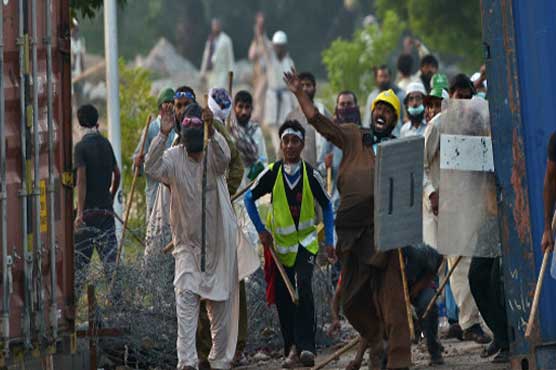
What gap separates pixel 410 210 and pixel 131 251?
2.91m

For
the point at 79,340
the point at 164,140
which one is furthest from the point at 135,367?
the point at 164,140

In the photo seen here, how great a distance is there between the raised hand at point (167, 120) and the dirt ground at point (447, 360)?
5.97 feet

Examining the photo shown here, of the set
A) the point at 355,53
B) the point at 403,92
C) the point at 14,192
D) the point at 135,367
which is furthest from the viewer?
the point at 355,53

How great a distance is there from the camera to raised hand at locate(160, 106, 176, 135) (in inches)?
555

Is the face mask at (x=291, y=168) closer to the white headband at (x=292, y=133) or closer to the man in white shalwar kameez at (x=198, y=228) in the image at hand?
the white headband at (x=292, y=133)

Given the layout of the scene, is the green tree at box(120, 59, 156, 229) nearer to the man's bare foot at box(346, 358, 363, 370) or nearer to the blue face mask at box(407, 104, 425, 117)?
the blue face mask at box(407, 104, 425, 117)

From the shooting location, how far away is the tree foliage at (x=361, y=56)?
3594 centimetres

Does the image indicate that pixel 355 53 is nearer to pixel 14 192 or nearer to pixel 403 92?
pixel 403 92

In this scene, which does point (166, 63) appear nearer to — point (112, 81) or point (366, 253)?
point (112, 81)

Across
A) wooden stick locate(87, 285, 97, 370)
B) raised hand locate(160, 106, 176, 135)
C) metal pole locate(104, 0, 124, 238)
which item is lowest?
wooden stick locate(87, 285, 97, 370)

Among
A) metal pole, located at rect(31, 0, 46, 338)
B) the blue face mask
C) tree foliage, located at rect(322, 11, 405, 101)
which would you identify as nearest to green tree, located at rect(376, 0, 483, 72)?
tree foliage, located at rect(322, 11, 405, 101)

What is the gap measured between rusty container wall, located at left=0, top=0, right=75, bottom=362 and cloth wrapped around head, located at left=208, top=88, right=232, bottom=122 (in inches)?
86.8

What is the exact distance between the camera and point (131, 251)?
1539 centimetres

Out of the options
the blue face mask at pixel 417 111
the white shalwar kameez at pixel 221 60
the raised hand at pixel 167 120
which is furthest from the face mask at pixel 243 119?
the white shalwar kameez at pixel 221 60
